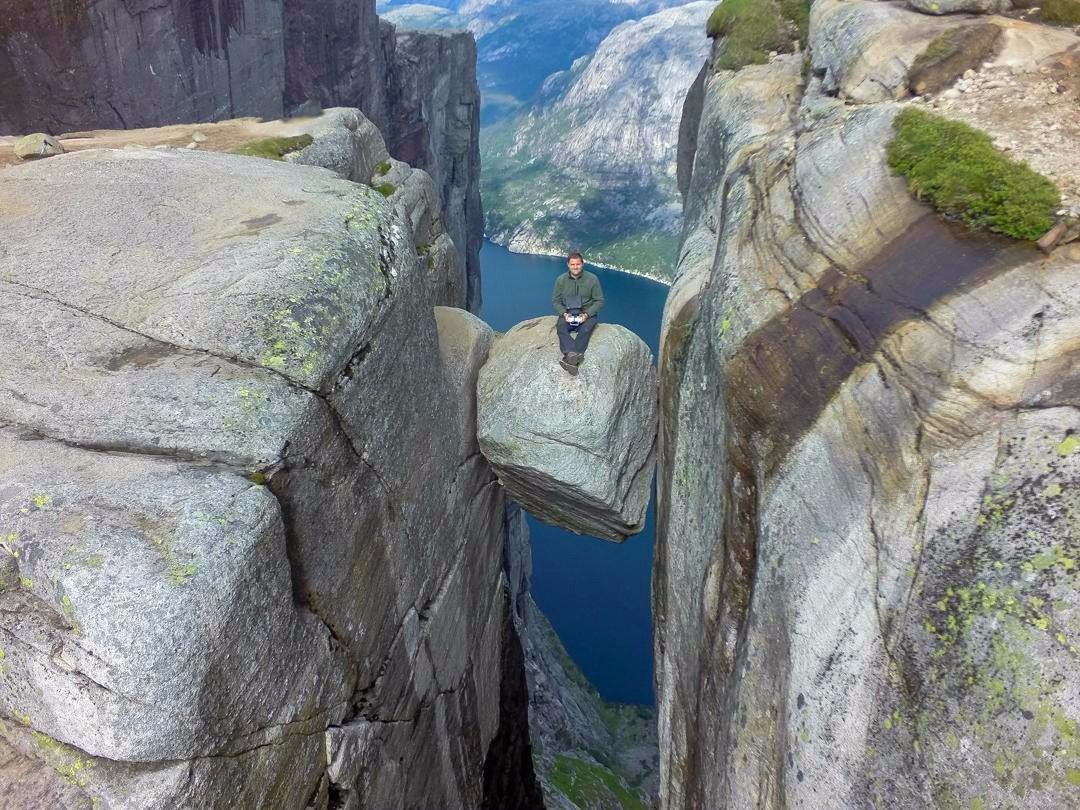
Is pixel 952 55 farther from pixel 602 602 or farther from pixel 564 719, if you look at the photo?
pixel 602 602

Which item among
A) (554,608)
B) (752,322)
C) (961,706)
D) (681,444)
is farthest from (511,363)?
(554,608)

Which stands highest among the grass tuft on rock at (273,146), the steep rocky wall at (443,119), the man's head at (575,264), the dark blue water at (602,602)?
the grass tuft on rock at (273,146)

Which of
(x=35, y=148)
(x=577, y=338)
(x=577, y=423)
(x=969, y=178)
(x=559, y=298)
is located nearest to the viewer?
(x=969, y=178)

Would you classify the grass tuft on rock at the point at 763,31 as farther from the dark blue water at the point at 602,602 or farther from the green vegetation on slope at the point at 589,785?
the dark blue water at the point at 602,602

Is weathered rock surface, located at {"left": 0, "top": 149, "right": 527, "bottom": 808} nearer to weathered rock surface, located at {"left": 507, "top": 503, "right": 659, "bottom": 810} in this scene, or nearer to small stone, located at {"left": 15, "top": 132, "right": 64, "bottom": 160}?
small stone, located at {"left": 15, "top": 132, "right": 64, "bottom": 160}

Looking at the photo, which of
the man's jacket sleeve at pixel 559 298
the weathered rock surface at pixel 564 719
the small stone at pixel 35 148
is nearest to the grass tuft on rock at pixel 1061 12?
the man's jacket sleeve at pixel 559 298

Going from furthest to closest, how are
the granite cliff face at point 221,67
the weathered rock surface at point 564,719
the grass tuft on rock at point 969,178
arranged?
1. the weathered rock surface at point 564,719
2. the granite cliff face at point 221,67
3. the grass tuft on rock at point 969,178

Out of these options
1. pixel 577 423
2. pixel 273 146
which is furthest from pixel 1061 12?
pixel 273 146

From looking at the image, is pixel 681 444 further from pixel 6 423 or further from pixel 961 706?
pixel 6 423
